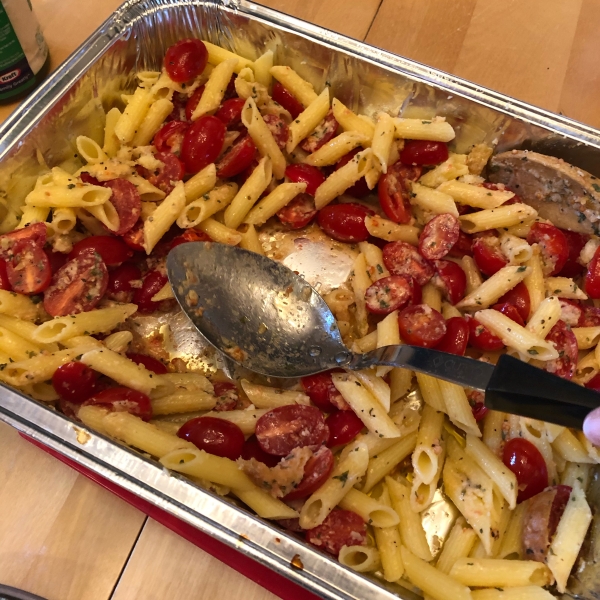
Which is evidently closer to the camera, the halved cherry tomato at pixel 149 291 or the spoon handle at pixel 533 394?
the spoon handle at pixel 533 394

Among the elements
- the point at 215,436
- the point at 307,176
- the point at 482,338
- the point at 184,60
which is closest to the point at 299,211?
the point at 307,176

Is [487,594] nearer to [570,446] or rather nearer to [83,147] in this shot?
[570,446]

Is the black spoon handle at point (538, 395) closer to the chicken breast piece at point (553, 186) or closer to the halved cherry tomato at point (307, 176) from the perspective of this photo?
the chicken breast piece at point (553, 186)

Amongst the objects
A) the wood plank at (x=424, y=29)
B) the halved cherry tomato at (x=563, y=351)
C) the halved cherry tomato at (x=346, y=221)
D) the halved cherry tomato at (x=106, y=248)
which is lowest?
the halved cherry tomato at (x=563, y=351)

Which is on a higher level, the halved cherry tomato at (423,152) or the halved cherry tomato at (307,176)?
the halved cherry tomato at (423,152)

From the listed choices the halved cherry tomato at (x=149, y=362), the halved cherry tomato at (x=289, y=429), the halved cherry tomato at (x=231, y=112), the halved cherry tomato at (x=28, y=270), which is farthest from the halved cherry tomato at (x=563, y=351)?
the halved cherry tomato at (x=28, y=270)

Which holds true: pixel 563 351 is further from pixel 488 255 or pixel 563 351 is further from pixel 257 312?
pixel 257 312

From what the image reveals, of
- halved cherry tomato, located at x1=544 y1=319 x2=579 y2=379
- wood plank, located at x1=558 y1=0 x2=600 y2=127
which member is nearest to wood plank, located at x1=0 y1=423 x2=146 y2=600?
halved cherry tomato, located at x1=544 y1=319 x2=579 y2=379
